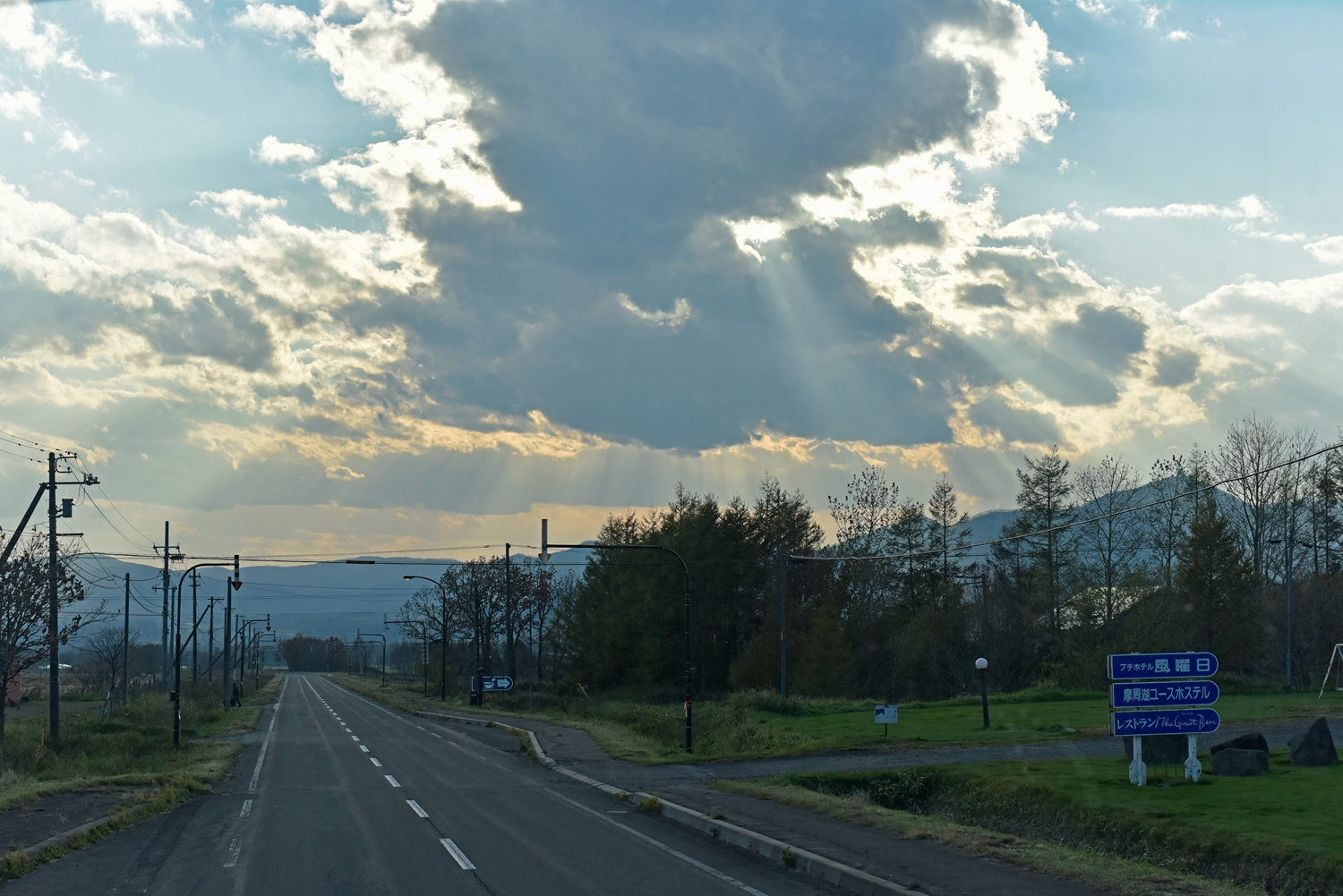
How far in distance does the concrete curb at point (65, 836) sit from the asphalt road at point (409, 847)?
494 mm

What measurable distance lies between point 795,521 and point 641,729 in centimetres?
3840

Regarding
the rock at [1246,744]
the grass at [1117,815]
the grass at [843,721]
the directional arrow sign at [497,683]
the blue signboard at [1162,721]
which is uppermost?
the blue signboard at [1162,721]

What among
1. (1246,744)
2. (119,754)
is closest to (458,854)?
(1246,744)

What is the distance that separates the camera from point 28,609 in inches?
1467

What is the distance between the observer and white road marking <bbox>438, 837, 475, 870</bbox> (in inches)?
553

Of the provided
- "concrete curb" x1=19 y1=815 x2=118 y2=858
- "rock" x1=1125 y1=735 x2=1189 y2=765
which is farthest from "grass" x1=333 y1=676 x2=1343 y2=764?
"concrete curb" x1=19 y1=815 x2=118 y2=858

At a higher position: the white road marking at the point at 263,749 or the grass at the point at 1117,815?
the grass at the point at 1117,815

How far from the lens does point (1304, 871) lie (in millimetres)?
14539

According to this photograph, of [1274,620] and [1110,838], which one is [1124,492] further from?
[1110,838]

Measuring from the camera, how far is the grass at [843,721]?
3375 cm

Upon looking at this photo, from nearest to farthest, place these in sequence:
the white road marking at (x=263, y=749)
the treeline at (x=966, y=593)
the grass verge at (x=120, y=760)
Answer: the grass verge at (x=120, y=760) < the white road marking at (x=263, y=749) < the treeline at (x=966, y=593)

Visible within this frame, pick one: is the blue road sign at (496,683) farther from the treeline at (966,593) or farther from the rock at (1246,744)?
the rock at (1246,744)

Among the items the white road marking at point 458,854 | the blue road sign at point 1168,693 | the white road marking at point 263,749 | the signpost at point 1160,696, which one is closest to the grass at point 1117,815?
the signpost at point 1160,696

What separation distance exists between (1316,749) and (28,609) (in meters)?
42.3
